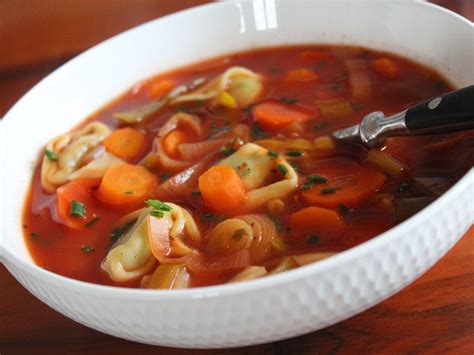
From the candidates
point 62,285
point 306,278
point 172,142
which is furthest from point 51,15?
point 306,278

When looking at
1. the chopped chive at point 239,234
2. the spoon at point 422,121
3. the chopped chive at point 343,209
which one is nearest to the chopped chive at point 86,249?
the chopped chive at point 239,234

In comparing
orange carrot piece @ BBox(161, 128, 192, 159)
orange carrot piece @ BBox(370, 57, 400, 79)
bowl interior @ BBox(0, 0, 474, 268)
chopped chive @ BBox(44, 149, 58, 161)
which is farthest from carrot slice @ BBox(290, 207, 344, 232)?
chopped chive @ BBox(44, 149, 58, 161)

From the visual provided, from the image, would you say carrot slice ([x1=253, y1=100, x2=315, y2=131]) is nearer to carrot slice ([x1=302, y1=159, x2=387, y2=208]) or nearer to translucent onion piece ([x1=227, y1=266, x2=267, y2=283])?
carrot slice ([x1=302, y1=159, x2=387, y2=208])

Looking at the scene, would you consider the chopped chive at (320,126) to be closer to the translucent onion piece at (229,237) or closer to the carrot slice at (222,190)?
the carrot slice at (222,190)

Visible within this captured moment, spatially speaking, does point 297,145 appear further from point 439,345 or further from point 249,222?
point 439,345

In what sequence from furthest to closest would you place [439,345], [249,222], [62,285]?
[249,222], [439,345], [62,285]

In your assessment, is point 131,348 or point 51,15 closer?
→ point 131,348
